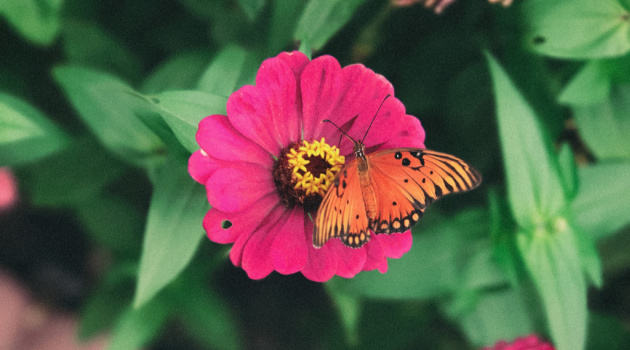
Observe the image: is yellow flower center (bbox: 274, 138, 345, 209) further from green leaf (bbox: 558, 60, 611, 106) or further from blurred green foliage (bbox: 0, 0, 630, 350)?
green leaf (bbox: 558, 60, 611, 106)

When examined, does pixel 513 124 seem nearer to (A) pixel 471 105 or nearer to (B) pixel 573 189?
(B) pixel 573 189

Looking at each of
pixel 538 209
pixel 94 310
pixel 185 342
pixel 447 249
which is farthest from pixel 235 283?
pixel 538 209

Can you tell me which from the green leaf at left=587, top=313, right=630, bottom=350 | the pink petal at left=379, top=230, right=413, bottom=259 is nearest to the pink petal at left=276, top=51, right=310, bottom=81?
the pink petal at left=379, top=230, right=413, bottom=259

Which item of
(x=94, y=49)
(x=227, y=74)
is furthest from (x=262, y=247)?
(x=94, y=49)

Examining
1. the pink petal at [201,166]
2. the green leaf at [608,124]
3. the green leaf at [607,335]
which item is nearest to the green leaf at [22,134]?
the pink petal at [201,166]

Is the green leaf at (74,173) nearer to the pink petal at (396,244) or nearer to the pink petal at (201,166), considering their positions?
the pink petal at (201,166)

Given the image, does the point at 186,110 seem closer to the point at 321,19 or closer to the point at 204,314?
the point at 321,19
